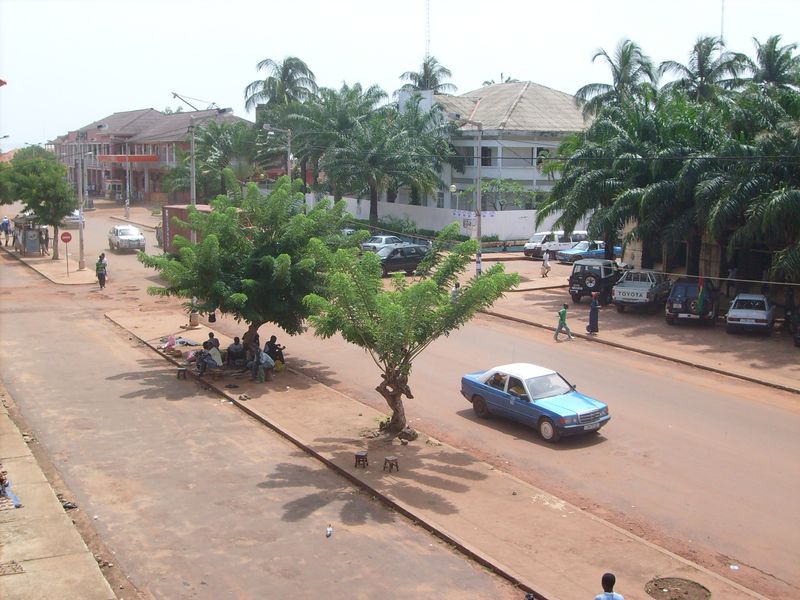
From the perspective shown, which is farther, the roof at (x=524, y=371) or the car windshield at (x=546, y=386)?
the roof at (x=524, y=371)

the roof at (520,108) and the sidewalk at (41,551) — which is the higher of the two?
the roof at (520,108)

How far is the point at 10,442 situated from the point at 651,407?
45.4 ft

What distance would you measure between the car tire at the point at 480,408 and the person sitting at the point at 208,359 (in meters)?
7.44

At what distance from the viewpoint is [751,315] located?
92.1 feet

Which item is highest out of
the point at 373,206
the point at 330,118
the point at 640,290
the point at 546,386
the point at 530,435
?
the point at 330,118

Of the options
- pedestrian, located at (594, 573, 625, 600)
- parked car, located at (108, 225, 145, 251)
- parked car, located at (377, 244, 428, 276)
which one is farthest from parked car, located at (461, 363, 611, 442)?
parked car, located at (108, 225, 145, 251)

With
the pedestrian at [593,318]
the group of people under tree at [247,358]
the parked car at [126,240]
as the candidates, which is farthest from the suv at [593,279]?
the parked car at [126,240]

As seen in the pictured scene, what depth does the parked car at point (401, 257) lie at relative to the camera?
4184 cm

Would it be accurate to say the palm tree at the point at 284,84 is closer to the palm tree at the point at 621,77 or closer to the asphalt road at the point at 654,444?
the palm tree at the point at 621,77

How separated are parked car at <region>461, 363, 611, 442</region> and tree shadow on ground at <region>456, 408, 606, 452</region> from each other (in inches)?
6.2

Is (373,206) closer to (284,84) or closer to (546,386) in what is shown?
(284,84)

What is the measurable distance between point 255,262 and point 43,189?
31.4m

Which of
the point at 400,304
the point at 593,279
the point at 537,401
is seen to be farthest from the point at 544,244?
the point at 400,304

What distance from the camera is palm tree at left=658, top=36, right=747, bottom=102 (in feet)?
159
